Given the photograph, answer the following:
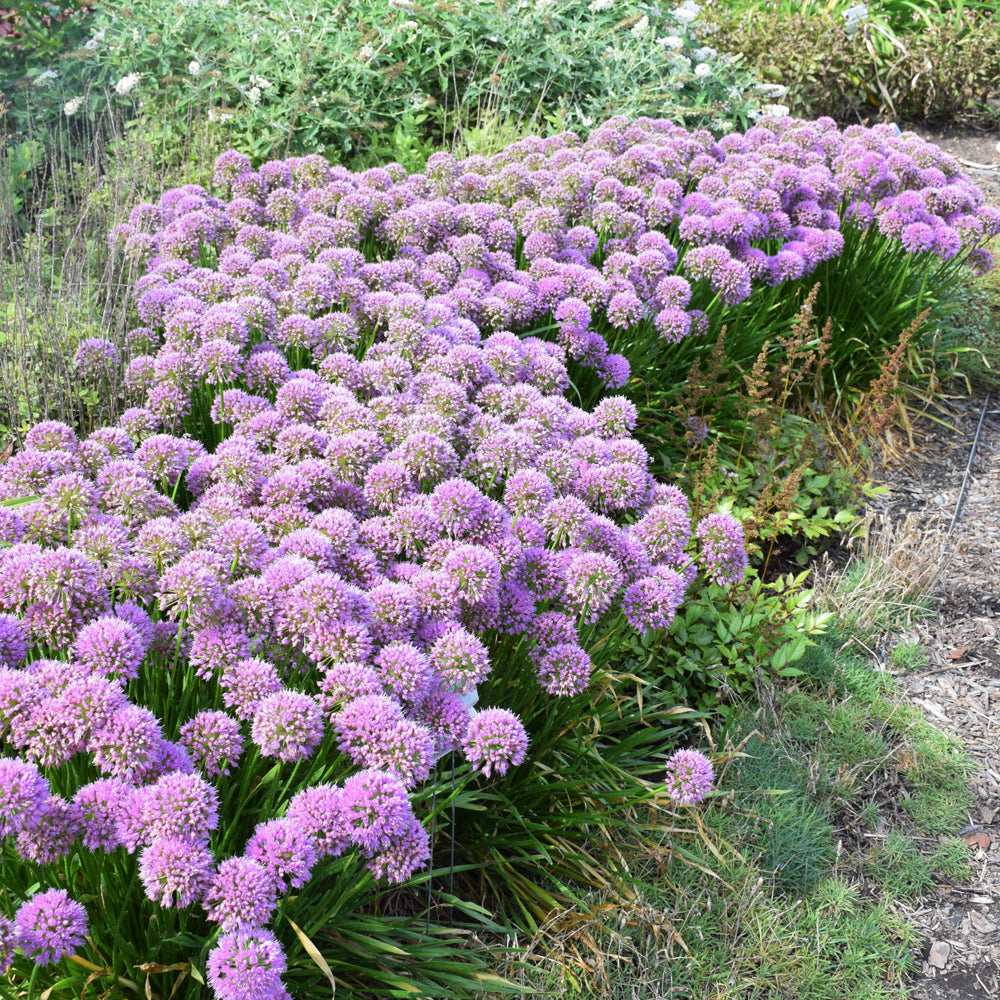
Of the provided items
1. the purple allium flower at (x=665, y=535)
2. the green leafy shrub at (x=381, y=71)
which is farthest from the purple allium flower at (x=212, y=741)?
the green leafy shrub at (x=381, y=71)

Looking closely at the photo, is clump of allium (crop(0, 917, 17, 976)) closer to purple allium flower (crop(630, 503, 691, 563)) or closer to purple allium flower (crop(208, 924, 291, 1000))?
purple allium flower (crop(208, 924, 291, 1000))

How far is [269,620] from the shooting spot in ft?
7.78

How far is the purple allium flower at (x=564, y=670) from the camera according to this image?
2701 millimetres

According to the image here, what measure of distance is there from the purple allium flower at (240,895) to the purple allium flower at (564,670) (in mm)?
1077

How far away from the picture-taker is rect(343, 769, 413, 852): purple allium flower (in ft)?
6.41

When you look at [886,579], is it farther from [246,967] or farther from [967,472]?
[246,967]

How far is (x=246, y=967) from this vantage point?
177cm

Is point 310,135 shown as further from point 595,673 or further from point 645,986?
point 645,986

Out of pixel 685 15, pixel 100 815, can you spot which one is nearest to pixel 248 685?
pixel 100 815

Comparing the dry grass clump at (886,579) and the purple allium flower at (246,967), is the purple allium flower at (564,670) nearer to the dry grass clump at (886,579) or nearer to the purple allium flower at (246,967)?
the purple allium flower at (246,967)

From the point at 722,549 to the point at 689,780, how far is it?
0.79 metres

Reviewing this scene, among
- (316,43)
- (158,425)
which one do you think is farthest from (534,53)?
(158,425)

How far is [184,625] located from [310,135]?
5.85 metres

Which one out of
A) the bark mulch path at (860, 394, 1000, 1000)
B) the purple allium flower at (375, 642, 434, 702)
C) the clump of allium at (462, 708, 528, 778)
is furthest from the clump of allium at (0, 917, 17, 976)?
the bark mulch path at (860, 394, 1000, 1000)
